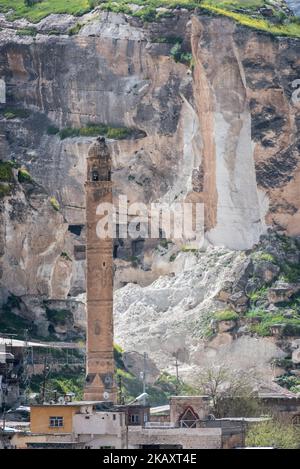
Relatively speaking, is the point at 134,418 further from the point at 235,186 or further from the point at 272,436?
the point at 235,186

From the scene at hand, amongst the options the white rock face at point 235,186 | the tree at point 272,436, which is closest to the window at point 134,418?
the tree at point 272,436

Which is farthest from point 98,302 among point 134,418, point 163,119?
point 163,119

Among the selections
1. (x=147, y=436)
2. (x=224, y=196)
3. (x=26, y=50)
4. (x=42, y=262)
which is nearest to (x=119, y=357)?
(x=42, y=262)

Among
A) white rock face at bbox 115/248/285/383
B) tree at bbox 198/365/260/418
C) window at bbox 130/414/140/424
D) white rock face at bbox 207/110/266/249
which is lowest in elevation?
window at bbox 130/414/140/424

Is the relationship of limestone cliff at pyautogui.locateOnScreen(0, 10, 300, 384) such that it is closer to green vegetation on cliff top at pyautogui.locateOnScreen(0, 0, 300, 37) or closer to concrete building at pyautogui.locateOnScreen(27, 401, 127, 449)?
green vegetation on cliff top at pyautogui.locateOnScreen(0, 0, 300, 37)

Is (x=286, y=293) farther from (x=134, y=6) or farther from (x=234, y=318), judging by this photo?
(x=134, y=6)

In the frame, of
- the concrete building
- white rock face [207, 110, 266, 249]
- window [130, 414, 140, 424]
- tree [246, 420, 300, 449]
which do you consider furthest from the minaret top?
white rock face [207, 110, 266, 249]
